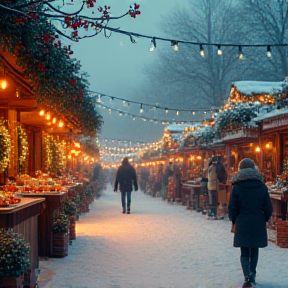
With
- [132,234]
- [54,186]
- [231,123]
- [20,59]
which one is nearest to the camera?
[20,59]

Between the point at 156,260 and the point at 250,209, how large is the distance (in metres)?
2.43

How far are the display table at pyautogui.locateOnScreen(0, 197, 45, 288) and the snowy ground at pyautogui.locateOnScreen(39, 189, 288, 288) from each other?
395 mm

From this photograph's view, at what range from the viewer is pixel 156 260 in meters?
8.57

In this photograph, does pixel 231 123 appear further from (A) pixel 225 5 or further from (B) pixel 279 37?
(A) pixel 225 5

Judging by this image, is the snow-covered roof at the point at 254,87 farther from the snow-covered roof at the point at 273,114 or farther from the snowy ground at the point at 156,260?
the snowy ground at the point at 156,260

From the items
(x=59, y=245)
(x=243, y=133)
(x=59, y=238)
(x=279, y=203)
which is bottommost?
(x=59, y=245)

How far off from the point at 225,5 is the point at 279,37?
7373 mm

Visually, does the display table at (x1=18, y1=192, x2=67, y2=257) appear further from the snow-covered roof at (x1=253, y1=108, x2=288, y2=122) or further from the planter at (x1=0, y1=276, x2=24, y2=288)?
the snow-covered roof at (x1=253, y1=108, x2=288, y2=122)

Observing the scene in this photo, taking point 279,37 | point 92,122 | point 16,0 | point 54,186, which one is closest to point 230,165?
point 92,122

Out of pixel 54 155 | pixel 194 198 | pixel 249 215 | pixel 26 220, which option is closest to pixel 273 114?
pixel 249 215

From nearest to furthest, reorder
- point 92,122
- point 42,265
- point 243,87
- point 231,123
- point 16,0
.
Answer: point 16,0
point 42,265
point 92,122
point 231,123
point 243,87

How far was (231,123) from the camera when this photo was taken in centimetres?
1539

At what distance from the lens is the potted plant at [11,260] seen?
5.29 m

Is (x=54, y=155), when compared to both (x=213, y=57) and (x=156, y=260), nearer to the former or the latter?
(x=156, y=260)
